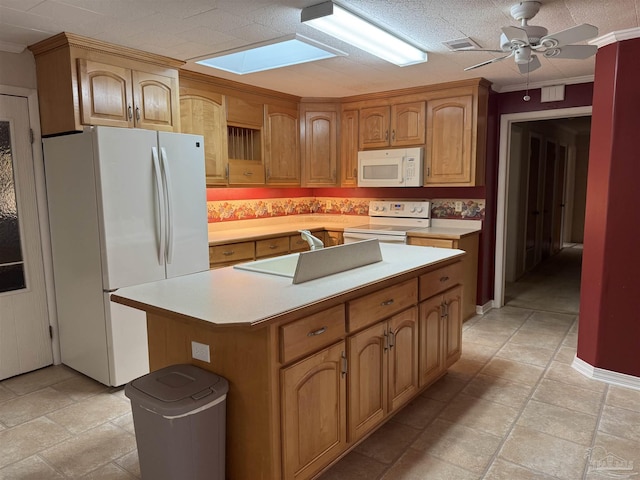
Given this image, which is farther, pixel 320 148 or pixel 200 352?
pixel 320 148

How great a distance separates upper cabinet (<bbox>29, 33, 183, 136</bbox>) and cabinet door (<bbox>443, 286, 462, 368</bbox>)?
2386 mm

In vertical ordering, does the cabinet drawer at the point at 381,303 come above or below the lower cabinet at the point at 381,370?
above

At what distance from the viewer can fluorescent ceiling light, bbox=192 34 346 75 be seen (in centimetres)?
A: 321

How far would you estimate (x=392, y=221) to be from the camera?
4.98 metres

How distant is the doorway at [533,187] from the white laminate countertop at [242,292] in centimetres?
246

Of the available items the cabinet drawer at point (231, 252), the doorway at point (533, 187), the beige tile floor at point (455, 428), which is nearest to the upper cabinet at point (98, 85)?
the cabinet drawer at point (231, 252)

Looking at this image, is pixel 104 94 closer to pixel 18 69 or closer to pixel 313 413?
pixel 18 69

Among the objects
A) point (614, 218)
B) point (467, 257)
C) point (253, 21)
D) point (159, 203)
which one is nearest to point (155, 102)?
point (159, 203)

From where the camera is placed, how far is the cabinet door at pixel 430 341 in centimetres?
274

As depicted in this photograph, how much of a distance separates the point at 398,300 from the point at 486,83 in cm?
273

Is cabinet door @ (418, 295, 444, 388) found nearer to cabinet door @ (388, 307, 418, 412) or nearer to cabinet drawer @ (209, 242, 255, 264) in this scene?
cabinet door @ (388, 307, 418, 412)

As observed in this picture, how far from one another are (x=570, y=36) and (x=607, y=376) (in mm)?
2267

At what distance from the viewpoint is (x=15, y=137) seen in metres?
3.14

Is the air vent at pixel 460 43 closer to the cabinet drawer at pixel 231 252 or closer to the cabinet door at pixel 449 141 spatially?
the cabinet door at pixel 449 141
